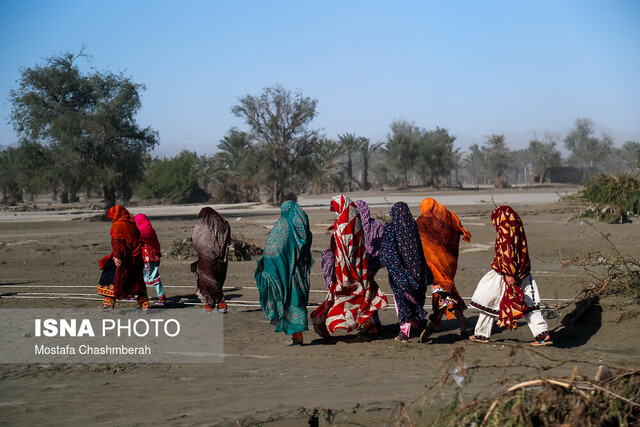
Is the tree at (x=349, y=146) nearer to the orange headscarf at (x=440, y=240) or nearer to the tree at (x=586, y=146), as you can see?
the tree at (x=586, y=146)

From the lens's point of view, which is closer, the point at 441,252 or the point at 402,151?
the point at 441,252

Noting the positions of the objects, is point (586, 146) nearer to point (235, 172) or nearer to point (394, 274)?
point (235, 172)

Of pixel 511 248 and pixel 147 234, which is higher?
pixel 147 234

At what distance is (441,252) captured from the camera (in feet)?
26.6

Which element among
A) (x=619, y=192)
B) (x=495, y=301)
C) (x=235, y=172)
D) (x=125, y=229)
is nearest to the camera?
(x=495, y=301)

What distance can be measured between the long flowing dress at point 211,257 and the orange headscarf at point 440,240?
9.02 ft

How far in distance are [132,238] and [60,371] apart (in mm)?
3534

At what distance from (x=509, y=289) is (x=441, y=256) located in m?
0.93

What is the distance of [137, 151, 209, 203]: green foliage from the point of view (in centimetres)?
4919

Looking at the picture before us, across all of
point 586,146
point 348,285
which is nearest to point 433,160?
point 586,146

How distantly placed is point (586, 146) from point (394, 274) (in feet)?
314

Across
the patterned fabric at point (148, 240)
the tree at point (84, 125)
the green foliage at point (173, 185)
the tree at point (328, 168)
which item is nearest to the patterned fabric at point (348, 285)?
the patterned fabric at point (148, 240)

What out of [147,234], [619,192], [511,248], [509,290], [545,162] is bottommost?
[509,290]

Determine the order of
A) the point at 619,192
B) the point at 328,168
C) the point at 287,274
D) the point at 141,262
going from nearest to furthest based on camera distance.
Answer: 1. the point at 287,274
2. the point at 141,262
3. the point at 619,192
4. the point at 328,168
